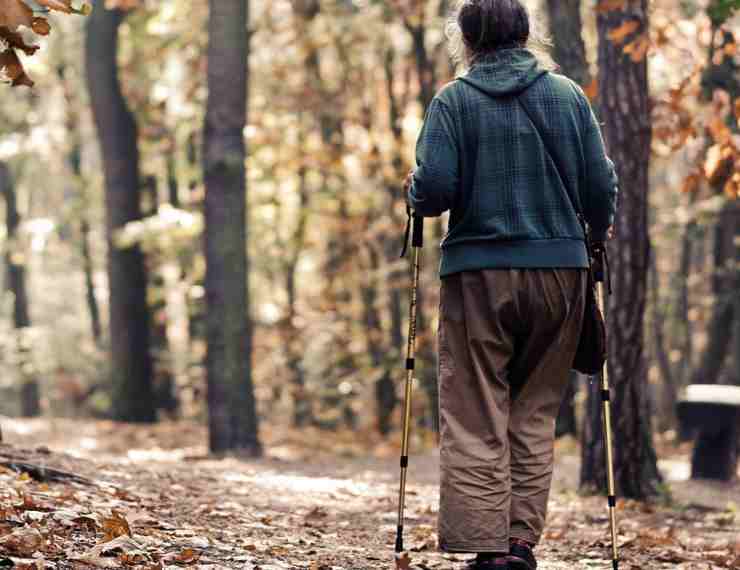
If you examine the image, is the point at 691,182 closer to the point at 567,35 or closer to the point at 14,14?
the point at 567,35

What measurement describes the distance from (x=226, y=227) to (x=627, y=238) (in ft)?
14.2

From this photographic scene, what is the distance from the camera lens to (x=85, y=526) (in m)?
4.59

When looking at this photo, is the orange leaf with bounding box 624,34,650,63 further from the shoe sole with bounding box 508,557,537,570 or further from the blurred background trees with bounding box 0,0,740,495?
the shoe sole with bounding box 508,557,537,570

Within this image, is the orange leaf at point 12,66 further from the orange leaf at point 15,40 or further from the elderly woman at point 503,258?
the elderly woman at point 503,258

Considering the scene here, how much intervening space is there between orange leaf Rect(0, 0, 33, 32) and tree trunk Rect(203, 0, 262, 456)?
6.45 metres

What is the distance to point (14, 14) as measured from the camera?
3.91 meters

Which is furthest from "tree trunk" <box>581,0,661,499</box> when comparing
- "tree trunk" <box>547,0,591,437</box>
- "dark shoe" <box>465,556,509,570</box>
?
"dark shoe" <box>465,556,509,570</box>

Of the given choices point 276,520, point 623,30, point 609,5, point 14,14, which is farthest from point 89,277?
point 14,14

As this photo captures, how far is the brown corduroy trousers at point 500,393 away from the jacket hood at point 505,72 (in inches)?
27.9

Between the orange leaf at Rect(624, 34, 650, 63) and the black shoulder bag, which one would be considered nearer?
the black shoulder bag

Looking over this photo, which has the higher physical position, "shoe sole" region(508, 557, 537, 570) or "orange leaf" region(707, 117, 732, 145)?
"orange leaf" region(707, 117, 732, 145)

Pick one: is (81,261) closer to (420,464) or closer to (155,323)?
(155,323)

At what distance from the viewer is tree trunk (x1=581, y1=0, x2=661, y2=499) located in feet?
24.3

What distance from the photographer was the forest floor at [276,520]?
438cm
